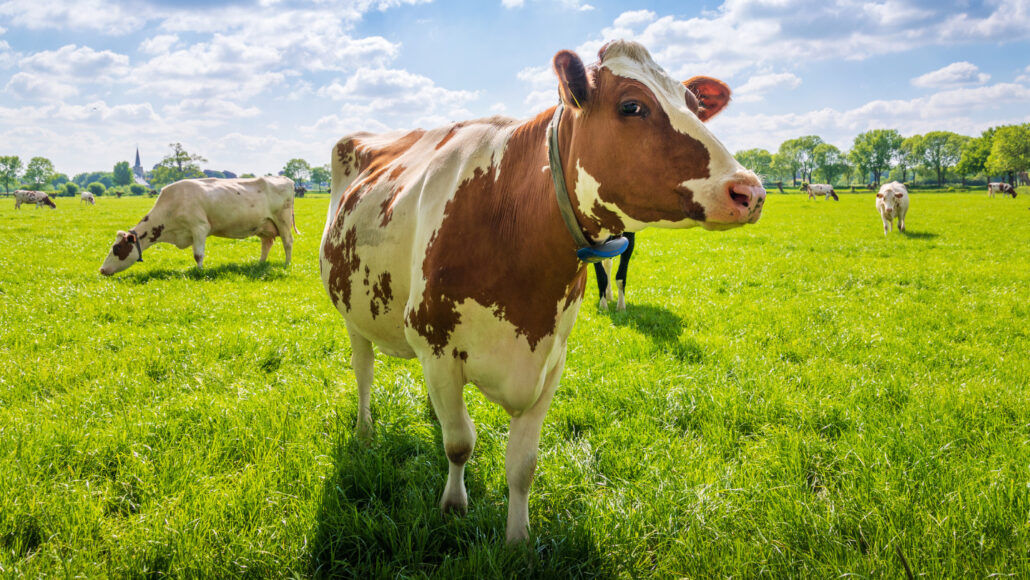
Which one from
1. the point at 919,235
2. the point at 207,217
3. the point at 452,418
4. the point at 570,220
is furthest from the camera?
the point at 919,235

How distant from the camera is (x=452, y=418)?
242 cm

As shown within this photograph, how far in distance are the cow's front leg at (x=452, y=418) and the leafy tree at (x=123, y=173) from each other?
210m

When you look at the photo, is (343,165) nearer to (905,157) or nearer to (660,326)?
(660,326)

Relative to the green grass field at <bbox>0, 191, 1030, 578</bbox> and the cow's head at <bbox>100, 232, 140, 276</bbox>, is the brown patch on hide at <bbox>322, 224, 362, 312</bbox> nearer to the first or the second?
the green grass field at <bbox>0, 191, 1030, 578</bbox>

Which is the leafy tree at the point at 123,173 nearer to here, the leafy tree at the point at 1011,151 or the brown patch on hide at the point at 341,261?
the brown patch on hide at the point at 341,261

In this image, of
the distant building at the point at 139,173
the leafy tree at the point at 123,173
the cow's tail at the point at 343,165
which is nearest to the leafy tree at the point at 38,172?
the leafy tree at the point at 123,173

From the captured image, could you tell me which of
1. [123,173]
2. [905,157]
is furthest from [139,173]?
[905,157]

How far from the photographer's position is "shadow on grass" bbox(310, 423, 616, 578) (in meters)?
2.34

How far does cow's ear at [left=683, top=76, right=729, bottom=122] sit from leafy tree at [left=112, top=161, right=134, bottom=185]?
210 m

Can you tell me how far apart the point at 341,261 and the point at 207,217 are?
10.5 m

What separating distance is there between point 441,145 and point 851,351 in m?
5.05

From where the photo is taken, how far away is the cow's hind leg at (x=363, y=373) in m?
3.68

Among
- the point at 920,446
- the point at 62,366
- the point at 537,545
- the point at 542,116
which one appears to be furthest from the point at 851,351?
the point at 62,366

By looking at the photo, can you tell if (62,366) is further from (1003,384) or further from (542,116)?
(1003,384)
